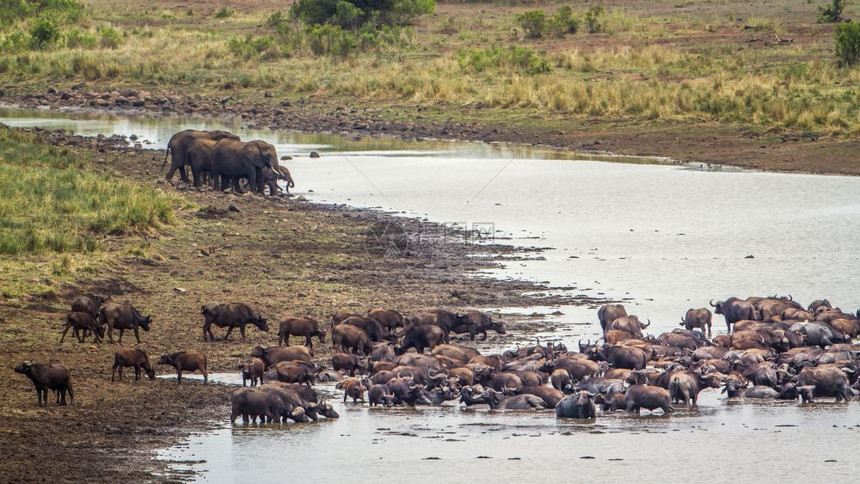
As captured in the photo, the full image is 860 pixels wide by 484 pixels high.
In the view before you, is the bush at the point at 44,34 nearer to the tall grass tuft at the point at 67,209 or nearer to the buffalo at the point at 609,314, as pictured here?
the tall grass tuft at the point at 67,209

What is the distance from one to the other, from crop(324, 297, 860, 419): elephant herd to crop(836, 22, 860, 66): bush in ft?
96.7

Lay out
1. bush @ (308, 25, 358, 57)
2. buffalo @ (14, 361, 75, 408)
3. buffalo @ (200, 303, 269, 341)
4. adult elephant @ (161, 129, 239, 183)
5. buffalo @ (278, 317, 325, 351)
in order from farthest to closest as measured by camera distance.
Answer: bush @ (308, 25, 358, 57) → adult elephant @ (161, 129, 239, 183) → buffalo @ (200, 303, 269, 341) → buffalo @ (278, 317, 325, 351) → buffalo @ (14, 361, 75, 408)

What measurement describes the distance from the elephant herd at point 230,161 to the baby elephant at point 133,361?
46.9 feet

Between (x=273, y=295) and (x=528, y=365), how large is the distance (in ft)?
16.9

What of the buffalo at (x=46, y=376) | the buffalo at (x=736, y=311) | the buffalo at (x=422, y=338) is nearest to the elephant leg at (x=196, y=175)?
the buffalo at (x=422, y=338)

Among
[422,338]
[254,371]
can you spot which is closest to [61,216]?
[422,338]

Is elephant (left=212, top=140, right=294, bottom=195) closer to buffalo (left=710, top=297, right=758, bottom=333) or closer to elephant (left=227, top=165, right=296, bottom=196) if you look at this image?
elephant (left=227, top=165, right=296, bottom=196)

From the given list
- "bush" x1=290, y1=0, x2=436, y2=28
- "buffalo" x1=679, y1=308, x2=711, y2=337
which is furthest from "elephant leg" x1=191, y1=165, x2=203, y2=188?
"bush" x1=290, y1=0, x2=436, y2=28

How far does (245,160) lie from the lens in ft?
87.1

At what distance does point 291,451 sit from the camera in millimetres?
10547

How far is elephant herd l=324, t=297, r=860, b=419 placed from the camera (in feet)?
39.6

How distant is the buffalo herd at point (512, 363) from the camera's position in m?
11.9

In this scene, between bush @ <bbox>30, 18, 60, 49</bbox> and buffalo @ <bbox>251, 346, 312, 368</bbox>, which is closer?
buffalo @ <bbox>251, 346, 312, 368</bbox>

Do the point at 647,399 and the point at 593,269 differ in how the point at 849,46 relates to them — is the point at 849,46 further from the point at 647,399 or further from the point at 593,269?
the point at 647,399
